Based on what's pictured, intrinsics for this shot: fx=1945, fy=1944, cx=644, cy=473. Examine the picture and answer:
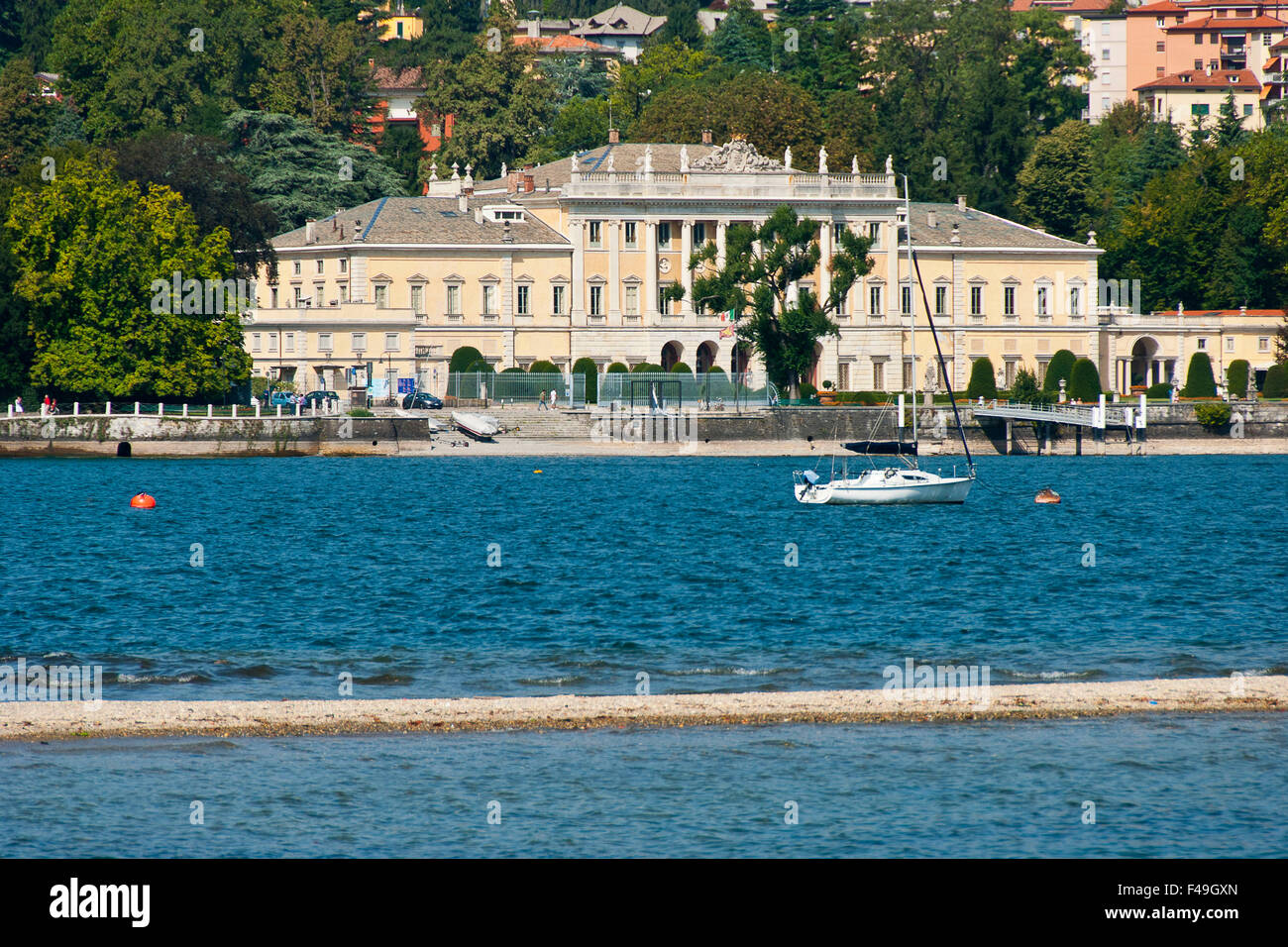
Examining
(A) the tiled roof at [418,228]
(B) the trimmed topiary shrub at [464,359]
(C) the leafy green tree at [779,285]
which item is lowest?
(B) the trimmed topiary shrub at [464,359]

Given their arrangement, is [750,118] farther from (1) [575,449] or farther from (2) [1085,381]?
(1) [575,449]

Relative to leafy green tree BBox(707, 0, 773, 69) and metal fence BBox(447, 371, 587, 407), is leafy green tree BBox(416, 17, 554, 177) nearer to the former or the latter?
leafy green tree BBox(707, 0, 773, 69)

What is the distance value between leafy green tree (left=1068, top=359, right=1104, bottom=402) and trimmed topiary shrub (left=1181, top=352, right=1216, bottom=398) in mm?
4912

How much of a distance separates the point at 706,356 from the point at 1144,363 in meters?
26.0

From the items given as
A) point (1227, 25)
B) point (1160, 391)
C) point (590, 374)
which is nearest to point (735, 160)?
point (590, 374)

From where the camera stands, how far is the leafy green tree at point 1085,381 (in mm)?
99875

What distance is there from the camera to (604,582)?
4219 centimetres

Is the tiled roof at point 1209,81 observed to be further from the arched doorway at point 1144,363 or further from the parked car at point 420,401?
the parked car at point 420,401

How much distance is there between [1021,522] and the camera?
60375 mm

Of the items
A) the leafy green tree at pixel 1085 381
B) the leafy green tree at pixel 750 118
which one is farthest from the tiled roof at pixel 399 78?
the leafy green tree at pixel 1085 381

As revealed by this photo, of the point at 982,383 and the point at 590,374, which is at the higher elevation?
the point at 590,374

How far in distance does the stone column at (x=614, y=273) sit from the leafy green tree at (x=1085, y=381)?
2472 centimetres

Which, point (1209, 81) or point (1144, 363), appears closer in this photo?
point (1144, 363)
